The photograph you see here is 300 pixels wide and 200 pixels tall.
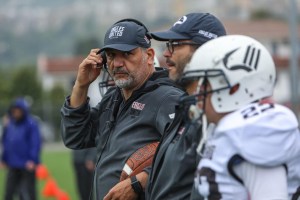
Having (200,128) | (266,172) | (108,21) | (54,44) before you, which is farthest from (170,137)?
(108,21)

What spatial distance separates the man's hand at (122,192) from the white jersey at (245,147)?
3.67ft

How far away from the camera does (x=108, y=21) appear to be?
161 metres

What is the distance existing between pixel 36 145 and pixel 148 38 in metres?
7.86

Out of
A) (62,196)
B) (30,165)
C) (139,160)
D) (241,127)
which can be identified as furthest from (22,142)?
(241,127)

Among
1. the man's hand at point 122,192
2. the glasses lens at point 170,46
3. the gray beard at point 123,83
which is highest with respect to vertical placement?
the glasses lens at point 170,46

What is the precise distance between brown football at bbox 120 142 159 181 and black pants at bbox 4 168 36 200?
303 inches

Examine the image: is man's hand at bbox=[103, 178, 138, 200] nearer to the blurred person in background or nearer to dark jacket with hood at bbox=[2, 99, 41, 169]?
the blurred person in background

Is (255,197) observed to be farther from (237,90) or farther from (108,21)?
(108,21)

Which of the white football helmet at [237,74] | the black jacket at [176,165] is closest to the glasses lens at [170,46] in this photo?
the black jacket at [176,165]

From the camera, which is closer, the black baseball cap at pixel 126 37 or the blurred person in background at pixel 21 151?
the black baseball cap at pixel 126 37

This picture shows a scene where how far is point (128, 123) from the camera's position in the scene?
4.75 meters

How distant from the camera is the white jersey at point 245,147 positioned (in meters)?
3.22

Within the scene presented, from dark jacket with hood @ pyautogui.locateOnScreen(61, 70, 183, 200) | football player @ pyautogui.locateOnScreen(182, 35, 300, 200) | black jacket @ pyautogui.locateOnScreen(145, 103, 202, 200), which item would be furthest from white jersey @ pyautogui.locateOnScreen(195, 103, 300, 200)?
dark jacket with hood @ pyautogui.locateOnScreen(61, 70, 183, 200)

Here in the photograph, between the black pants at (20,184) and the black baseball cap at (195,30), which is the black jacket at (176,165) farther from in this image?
the black pants at (20,184)
